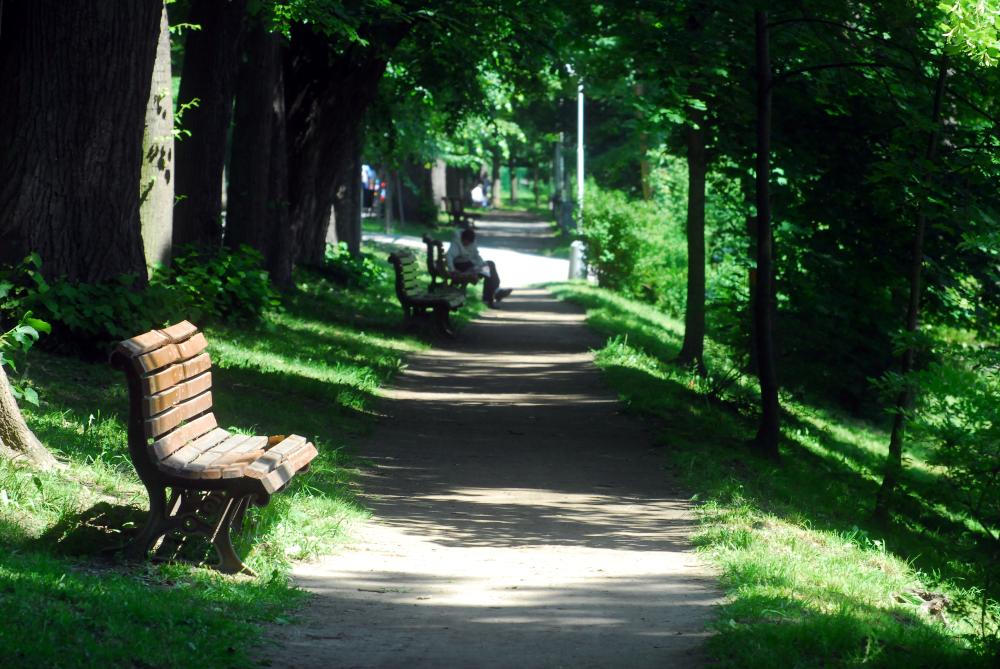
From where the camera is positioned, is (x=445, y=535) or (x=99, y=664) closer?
(x=99, y=664)

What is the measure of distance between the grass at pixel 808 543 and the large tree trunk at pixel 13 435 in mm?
3921

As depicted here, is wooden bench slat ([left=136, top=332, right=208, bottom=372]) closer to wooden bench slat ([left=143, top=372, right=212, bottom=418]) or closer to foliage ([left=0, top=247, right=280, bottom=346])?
wooden bench slat ([left=143, top=372, right=212, bottom=418])

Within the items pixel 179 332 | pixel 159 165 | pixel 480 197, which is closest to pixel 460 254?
pixel 159 165

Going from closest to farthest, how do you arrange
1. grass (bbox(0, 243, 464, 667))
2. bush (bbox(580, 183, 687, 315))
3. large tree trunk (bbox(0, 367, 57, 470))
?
grass (bbox(0, 243, 464, 667)) → large tree trunk (bbox(0, 367, 57, 470)) → bush (bbox(580, 183, 687, 315))

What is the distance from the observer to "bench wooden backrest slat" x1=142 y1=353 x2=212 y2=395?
6.43 meters

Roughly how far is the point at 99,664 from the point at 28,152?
7244 mm

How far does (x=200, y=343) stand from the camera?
7.19 metres

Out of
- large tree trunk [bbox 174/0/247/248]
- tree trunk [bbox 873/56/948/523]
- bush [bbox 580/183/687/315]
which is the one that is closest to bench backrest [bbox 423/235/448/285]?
large tree trunk [bbox 174/0/247/248]

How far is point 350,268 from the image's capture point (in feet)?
88.5

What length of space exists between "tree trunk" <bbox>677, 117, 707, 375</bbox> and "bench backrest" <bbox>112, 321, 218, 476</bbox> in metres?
10.2

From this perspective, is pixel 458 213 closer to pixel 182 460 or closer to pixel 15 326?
pixel 15 326

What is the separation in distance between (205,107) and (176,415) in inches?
407

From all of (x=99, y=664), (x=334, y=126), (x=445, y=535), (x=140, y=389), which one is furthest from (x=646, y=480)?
(x=334, y=126)

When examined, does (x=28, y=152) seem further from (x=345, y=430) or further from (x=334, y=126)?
(x=334, y=126)
